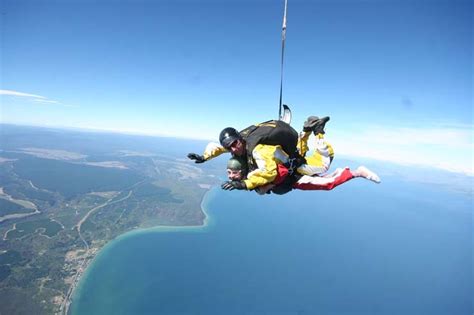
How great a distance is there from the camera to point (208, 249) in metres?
41.2

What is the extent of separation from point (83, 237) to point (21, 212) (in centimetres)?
1859

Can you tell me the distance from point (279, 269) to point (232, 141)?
40.0m

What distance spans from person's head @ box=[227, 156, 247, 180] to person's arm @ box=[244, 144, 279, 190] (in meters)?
0.24

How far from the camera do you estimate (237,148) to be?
2986 mm

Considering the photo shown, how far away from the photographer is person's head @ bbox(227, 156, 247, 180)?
298 cm

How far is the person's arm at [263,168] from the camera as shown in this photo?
2.61 meters

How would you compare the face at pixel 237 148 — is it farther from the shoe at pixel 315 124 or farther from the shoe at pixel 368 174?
the shoe at pixel 368 174

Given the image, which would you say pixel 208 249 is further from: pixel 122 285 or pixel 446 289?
pixel 446 289

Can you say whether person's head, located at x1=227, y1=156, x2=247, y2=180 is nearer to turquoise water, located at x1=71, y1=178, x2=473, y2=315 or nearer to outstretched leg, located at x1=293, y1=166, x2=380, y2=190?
outstretched leg, located at x1=293, y1=166, x2=380, y2=190

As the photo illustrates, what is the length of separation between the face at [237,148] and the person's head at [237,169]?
0.07m

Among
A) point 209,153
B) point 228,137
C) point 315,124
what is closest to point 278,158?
point 228,137

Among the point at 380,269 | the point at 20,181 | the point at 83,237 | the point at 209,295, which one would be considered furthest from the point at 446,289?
the point at 20,181

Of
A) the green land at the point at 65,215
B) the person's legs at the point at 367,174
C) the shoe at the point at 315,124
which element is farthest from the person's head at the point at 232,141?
the green land at the point at 65,215

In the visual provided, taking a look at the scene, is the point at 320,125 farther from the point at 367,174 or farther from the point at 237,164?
the point at 237,164
